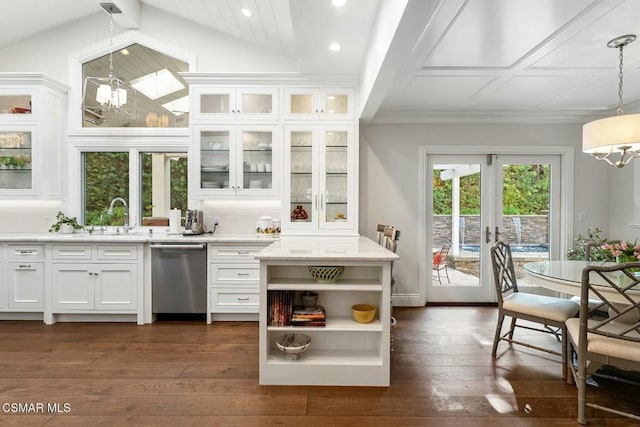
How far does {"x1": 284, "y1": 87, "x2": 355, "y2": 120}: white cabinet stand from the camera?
12.8 feet

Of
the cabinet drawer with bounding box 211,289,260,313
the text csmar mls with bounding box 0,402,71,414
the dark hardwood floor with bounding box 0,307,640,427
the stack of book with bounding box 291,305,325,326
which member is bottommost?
the text csmar mls with bounding box 0,402,71,414

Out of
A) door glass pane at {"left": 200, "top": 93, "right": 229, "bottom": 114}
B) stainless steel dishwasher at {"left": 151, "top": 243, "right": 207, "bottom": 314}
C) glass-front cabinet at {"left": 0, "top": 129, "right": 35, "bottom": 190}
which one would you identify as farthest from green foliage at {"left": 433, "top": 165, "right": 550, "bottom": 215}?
glass-front cabinet at {"left": 0, "top": 129, "right": 35, "bottom": 190}

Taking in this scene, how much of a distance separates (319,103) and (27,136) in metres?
3.39

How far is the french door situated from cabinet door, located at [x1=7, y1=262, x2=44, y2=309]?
452 cm

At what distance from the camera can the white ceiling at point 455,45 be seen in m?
2.11

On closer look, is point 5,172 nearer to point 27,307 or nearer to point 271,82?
point 27,307

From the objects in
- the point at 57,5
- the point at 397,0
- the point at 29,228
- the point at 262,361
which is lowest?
the point at 262,361

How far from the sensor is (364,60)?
3256 millimetres

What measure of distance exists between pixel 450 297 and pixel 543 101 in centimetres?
261

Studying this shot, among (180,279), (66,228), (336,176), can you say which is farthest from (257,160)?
(66,228)

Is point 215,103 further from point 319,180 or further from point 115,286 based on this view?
point 115,286

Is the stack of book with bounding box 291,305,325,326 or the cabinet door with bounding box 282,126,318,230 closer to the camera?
the stack of book with bounding box 291,305,325,326

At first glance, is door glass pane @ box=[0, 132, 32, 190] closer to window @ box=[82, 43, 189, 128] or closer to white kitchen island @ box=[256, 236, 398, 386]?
window @ box=[82, 43, 189, 128]

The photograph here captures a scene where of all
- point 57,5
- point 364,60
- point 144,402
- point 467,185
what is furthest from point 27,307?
point 467,185
